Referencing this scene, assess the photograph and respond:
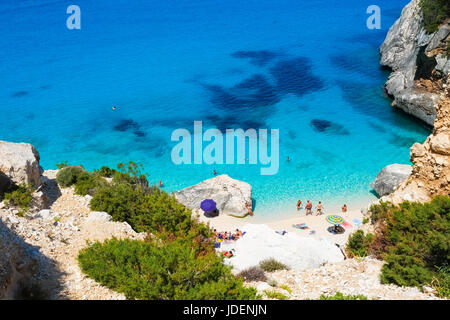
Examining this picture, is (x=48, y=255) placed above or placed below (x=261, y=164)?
above

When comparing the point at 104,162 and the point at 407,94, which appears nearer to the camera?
the point at 104,162

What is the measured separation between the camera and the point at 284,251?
571 inches

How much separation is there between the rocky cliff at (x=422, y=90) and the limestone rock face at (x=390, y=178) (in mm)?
4100

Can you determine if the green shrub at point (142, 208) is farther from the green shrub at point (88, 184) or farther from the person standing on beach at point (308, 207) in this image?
the person standing on beach at point (308, 207)

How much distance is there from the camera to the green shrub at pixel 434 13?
28.6m

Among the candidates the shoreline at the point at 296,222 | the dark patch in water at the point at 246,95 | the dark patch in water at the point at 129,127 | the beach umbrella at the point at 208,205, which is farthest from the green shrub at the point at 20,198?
the dark patch in water at the point at 246,95

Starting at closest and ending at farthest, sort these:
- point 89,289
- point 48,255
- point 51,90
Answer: point 89,289
point 48,255
point 51,90

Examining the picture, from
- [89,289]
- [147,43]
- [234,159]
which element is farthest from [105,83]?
[89,289]

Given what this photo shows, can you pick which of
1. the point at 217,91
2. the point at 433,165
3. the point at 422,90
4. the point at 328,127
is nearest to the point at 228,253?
the point at 433,165
